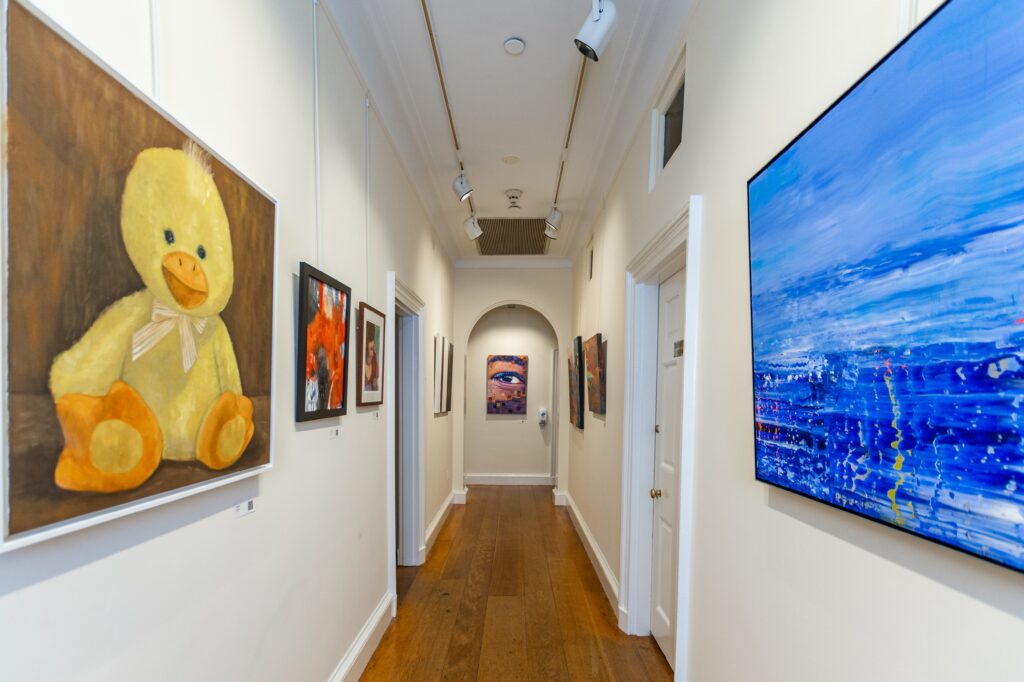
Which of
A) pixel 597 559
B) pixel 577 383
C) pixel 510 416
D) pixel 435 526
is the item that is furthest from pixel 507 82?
pixel 510 416

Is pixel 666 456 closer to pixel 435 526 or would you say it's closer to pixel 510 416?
pixel 435 526

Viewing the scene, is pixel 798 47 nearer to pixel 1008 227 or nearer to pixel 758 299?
pixel 758 299

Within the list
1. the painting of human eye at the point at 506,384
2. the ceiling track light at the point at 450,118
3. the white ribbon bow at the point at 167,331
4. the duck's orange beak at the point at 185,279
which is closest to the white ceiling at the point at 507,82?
the ceiling track light at the point at 450,118

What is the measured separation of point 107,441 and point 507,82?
2814mm

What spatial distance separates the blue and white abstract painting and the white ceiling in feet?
5.18

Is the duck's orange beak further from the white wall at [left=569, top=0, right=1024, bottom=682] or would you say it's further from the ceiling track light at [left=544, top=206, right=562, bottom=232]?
the ceiling track light at [left=544, top=206, right=562, bottom=232]

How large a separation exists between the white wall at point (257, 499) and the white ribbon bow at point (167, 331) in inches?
14.2

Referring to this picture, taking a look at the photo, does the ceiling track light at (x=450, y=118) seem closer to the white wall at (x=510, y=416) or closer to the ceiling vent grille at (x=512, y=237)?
the ceiling vent grille at (x=512, y=237)

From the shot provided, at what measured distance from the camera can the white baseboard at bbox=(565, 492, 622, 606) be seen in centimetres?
342

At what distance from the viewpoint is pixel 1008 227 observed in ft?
2.19

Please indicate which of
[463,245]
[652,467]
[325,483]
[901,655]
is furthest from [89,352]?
[463,245]

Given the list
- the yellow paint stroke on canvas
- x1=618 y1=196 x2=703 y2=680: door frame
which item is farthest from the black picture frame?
the yellow paint stroke on canvas

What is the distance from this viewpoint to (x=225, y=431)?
1.31 m

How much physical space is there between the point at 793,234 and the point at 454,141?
3021mm
